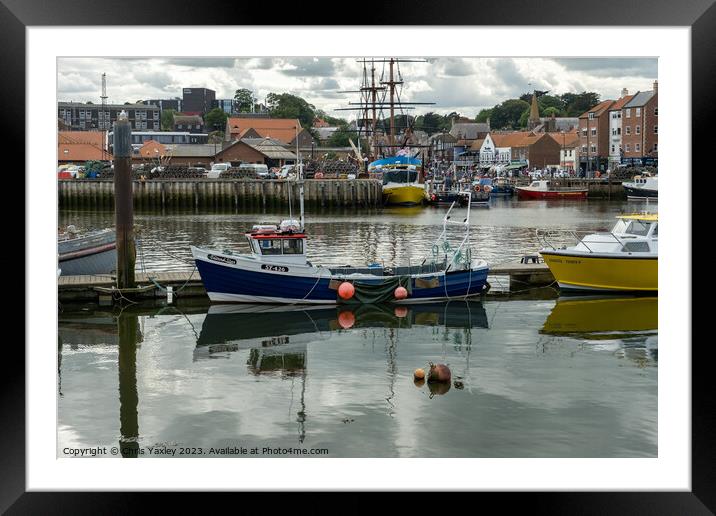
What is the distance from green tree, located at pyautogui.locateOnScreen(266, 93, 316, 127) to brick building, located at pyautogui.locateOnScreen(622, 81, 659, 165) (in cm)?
3849

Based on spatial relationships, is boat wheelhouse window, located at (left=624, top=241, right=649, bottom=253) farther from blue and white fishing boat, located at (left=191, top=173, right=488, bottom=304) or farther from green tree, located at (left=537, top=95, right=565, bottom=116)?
green tree, located at (left=537, top=95, right=565, bottom=116)

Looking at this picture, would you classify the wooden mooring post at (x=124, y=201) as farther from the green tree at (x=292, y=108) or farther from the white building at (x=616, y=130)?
the green tree at (x=292, y=108)

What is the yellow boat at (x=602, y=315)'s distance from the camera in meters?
16.9

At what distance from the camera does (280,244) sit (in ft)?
61.4

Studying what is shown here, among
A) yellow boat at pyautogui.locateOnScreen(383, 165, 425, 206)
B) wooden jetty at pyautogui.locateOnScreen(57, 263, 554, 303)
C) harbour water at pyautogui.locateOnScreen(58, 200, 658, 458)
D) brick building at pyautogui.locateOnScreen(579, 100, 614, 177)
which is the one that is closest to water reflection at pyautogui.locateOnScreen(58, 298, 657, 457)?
harbour water at pyautogui.locateOnScreen(58, 200, 658, 458)

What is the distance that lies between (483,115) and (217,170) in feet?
227

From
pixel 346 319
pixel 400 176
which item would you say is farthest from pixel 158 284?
pixel 400 176

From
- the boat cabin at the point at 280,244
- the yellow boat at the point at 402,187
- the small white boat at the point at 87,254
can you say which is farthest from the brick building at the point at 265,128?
the boat cabin at the point at 280,244

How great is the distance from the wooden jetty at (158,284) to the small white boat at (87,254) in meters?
1.18
